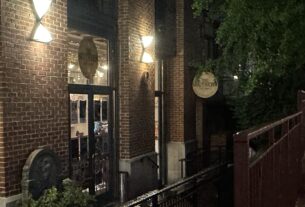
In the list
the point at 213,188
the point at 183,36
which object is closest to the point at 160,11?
the point at 183,36

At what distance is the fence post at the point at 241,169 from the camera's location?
3197 mm

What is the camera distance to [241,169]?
127 inches

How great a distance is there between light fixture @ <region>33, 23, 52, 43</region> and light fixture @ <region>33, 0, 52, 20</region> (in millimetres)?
155

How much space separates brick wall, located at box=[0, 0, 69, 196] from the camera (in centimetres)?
619

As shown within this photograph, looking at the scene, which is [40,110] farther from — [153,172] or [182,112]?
[182,112]

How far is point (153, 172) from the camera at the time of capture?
11648mm

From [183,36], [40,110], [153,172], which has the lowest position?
[153,172]

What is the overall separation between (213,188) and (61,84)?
3098mm

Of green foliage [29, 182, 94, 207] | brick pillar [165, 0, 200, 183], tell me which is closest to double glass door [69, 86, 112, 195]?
green foliage [29, 182, 94, 207]

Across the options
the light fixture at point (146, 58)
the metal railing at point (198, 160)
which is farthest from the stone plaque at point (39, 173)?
the metal railing at point (198, 160)

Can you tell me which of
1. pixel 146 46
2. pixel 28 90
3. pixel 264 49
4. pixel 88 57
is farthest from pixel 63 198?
pixel 264 49

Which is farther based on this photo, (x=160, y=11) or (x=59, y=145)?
(x=160, y=11)

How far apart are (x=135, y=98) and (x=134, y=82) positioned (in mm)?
395

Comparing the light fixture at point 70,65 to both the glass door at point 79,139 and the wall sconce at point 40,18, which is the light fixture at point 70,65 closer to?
the glass door at point 79,139
